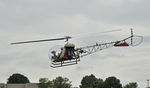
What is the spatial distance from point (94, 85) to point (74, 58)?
13760cm

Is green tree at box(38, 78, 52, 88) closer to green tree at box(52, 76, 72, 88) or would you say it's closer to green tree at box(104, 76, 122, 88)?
green tree at box(52, 76, 72, 88)

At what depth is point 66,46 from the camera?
208ft

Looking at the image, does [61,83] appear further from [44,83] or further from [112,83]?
[112,83]

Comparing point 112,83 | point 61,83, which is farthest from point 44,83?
point 112,83

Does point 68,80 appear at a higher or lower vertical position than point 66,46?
lower

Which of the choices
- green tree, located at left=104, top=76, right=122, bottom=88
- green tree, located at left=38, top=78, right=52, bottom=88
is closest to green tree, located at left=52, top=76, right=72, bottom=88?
green tree, located at left=38, top=78, right=52, bottom=88

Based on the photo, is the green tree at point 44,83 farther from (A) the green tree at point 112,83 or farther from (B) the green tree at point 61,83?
(A) the green tree at point 112,83

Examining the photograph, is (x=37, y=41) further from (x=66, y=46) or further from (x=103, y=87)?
(x=103, y=87)

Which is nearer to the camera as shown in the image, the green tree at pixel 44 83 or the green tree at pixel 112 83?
the green tree at pixel 44 83

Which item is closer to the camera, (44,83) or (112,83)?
(44,83)

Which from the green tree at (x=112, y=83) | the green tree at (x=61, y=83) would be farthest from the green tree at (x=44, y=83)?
the green tree at (x=112, y=83)

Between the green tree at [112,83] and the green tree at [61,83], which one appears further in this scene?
→ the green tree at [112,83]

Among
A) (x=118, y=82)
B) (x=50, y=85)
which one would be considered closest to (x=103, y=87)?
(x=118, y=82)

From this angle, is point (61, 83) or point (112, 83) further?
point (112, 83)
